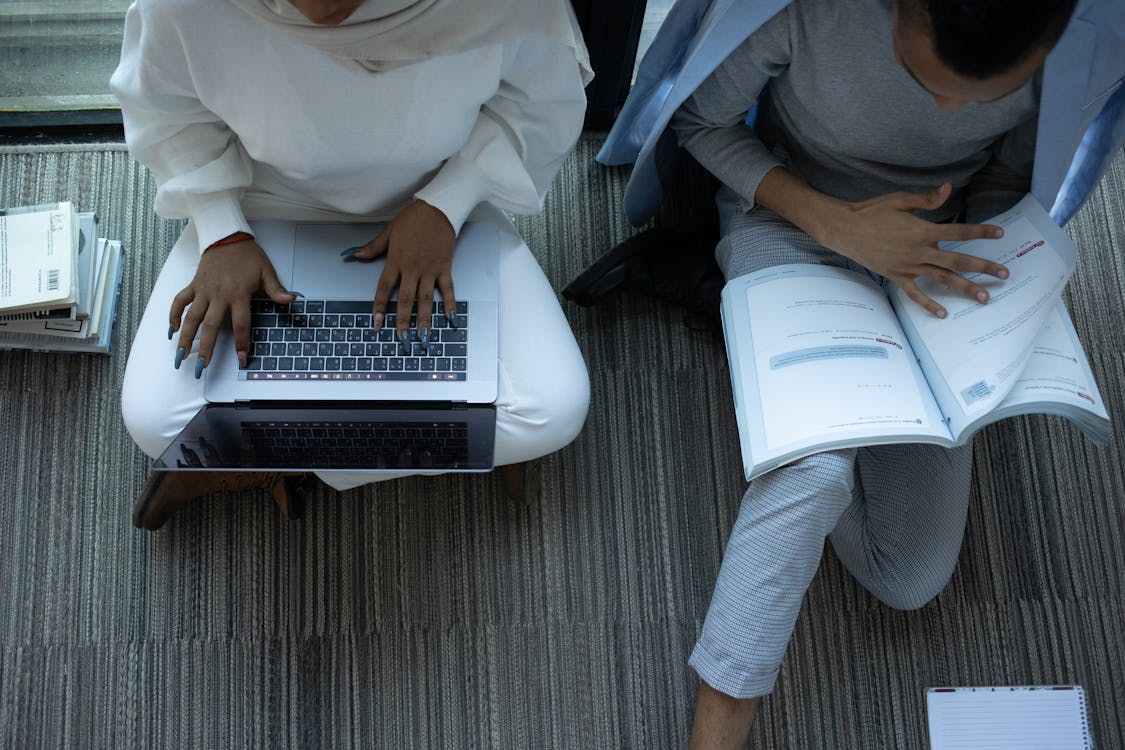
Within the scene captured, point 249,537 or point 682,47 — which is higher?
point 682,47

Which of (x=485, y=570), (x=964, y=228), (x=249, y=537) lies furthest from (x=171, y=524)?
(x=964, y=228)

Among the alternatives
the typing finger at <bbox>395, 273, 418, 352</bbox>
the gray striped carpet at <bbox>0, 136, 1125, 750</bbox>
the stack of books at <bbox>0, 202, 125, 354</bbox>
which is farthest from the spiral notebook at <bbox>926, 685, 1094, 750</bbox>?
the stack of books at <bbox>0, 202, 125, 354</bbox>

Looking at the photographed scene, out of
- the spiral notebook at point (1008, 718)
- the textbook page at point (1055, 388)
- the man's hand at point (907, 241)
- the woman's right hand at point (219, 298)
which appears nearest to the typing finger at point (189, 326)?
the woman's right hand at point (219, 298)

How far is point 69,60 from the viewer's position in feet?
4.84

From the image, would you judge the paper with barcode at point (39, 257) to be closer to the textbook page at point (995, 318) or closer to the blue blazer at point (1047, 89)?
the blue blazer at point (1047, 89)

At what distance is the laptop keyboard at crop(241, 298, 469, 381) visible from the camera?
1.12 metres

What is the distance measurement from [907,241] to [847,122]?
155 mm

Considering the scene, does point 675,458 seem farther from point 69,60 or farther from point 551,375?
point 69,60

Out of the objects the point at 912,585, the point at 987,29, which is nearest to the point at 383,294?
the point at 987,29

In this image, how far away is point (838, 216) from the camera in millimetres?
1131

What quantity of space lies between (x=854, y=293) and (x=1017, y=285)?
180 mm

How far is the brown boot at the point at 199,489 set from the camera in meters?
1.27

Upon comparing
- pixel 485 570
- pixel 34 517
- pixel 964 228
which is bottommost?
pixel 485 570

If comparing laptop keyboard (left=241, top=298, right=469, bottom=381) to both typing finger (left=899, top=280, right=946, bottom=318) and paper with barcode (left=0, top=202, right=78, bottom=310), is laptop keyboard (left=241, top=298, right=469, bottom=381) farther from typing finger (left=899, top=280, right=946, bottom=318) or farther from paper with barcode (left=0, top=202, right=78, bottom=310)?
typing finger (left=899, top=280, right=946, bottom=318)
